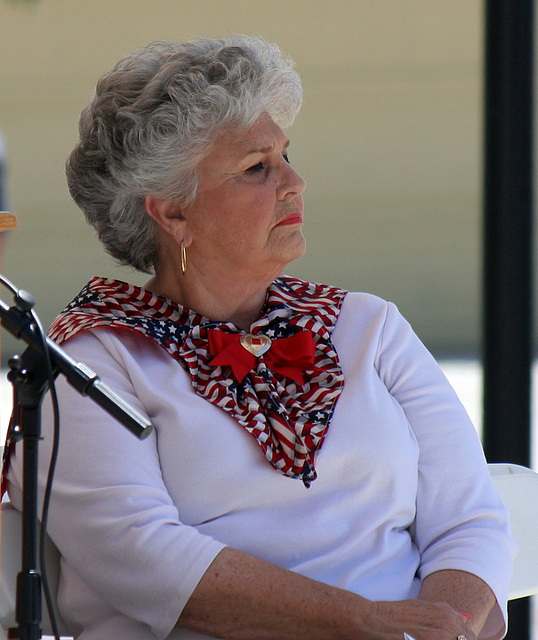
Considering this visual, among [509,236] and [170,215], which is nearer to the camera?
[170,215]

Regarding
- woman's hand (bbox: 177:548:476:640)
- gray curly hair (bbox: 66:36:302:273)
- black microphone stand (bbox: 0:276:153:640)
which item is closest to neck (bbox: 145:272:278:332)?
gray curly hair (bbox: 66:36:302:273)

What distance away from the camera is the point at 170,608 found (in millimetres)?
A: 1601

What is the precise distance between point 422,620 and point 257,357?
587 mm

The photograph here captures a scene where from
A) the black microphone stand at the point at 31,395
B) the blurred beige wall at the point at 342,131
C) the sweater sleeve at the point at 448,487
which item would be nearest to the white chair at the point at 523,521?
the sweater sleeve at the point at 448,487

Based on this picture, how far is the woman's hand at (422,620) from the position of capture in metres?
1.63

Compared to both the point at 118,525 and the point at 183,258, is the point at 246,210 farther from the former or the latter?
the point at 118,525

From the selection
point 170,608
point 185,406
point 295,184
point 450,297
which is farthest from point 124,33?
point 170,608

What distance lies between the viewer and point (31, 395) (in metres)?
1.17

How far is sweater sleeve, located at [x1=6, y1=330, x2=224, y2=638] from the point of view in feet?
5.27

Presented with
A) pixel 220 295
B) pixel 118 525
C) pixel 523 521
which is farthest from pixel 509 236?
pixel 118 525

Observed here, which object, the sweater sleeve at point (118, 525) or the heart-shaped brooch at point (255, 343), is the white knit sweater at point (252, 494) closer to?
the sweater sleeve at point (118, 525)

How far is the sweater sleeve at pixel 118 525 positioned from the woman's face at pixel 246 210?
45 cm

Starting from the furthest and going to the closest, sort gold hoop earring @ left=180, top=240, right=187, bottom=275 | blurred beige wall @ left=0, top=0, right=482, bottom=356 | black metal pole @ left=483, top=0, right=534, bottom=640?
blurred beige wall @ left=0, top=0, right=482, bottom=356 → black metal pole @ left=483, top=0, right=534, bottom=640 → gold hoop earring @ left=180, top=240, right=187, bottom=275

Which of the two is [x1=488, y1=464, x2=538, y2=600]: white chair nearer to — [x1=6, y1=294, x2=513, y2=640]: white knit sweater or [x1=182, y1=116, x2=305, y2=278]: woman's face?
[x1=6, y1=294, x2=513, y2=640]: white knit sweater
